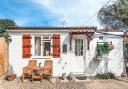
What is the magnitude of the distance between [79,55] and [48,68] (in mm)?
2309

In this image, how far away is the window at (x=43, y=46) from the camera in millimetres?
16984

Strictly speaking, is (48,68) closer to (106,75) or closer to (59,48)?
(59,48)

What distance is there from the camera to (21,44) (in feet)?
55.4

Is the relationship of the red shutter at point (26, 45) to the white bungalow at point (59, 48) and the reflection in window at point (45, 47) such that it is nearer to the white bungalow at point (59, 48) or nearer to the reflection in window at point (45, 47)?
the white bungalow at point (59, 48)

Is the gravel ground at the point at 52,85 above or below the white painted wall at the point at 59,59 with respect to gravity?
below

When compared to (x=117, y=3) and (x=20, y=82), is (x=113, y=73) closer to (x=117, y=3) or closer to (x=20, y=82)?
(x=20, y=82)

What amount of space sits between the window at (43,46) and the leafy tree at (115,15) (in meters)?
14.8

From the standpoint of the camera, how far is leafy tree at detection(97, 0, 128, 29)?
97.8 ft

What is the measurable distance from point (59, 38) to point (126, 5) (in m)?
14.9

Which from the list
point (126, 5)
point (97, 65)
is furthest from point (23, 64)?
point (126, 5)

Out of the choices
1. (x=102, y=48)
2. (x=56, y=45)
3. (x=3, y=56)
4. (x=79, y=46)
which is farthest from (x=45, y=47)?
(x=102, y=48)

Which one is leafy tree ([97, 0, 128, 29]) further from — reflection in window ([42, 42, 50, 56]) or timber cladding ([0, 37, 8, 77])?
timber cladding ([0, 37, 8, 77])

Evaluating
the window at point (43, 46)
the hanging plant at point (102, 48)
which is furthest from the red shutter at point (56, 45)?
the hanging plant at point (102, 48)

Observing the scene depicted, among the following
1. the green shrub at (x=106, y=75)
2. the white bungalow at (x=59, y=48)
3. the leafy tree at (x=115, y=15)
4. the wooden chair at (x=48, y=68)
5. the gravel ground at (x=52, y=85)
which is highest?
the leafy tree at (x=115, y=15)
